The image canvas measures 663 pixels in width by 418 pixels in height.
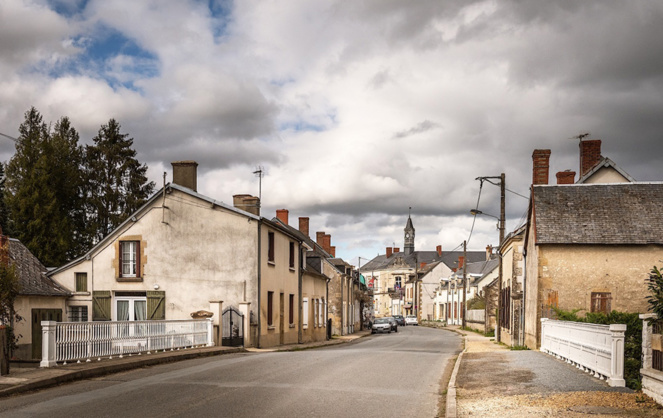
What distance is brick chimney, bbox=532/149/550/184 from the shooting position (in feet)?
101

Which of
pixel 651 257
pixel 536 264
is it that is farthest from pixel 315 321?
pixel 651 257

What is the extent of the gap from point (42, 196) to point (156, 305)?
1925cm

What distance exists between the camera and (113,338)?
17.2 m

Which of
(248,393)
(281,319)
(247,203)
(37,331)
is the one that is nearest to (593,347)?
(248,393)

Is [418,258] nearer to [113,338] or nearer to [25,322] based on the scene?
[25,322]

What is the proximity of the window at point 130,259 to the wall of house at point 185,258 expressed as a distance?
237 millimetres

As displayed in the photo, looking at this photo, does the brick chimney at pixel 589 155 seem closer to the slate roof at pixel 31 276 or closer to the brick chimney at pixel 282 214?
the brick chimney at pixel 282 214

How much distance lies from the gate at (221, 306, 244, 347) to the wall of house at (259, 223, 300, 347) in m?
1.34

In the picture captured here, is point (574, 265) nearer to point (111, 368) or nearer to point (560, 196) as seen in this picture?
point (560, 196)

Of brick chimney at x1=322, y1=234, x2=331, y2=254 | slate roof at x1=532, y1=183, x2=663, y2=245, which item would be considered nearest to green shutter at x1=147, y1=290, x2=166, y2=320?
slate roof at x1=532, y1=183, x2=663, y2=245

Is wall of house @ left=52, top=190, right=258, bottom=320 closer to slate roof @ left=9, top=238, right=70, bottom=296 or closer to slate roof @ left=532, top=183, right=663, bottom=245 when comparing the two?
slate roof @ left=9, top=238, right=70, bottom=296

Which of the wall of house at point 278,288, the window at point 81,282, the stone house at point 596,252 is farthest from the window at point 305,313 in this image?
the stone house at point 596,252

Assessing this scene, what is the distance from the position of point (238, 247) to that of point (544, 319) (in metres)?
12.6

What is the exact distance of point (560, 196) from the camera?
992 inches
